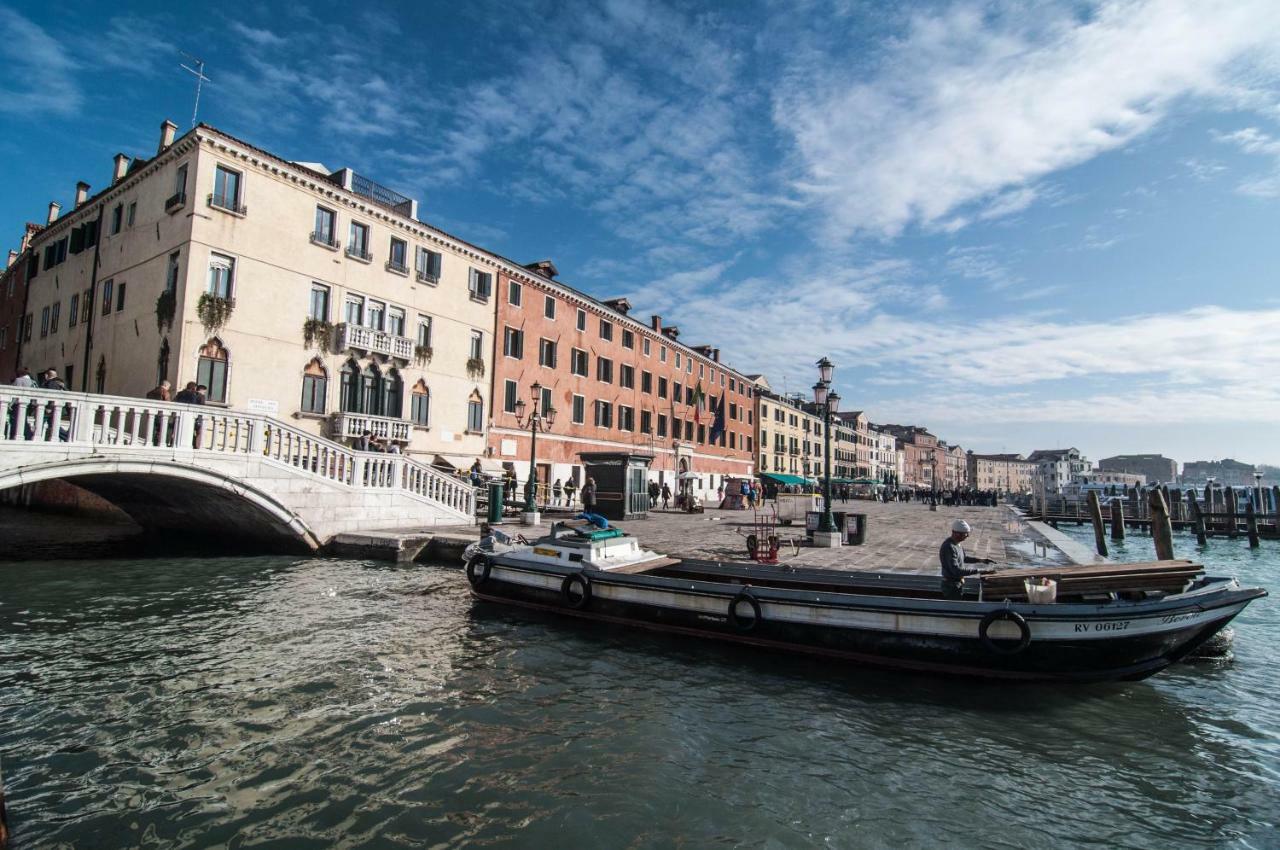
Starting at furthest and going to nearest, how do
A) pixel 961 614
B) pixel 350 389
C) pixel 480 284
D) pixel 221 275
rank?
1. pixel 480 284
2. pixel 350 389
3. pixel 221 275
4. pixel 961 614

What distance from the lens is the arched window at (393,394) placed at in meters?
24.0

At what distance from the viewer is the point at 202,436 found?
547 inches

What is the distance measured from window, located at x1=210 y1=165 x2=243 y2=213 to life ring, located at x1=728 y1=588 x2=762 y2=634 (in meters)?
19.6

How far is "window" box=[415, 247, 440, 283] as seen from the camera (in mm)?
25906

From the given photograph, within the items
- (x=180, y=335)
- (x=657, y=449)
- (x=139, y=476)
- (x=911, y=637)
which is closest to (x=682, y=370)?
(x=657, y=449)

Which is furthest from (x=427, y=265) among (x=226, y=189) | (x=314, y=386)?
(x=226, y=189)

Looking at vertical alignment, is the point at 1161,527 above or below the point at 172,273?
below

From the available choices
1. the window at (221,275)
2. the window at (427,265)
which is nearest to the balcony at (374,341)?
the window at (427,265)

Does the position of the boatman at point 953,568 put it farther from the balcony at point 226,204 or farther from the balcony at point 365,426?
the balcony at point 226,204

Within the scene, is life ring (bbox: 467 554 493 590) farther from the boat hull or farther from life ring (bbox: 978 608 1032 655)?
life ring (bbox: 978 608 1032 655)

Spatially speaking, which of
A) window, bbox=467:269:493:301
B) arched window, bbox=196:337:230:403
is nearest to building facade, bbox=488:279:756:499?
window, bbox=467:269:493:301

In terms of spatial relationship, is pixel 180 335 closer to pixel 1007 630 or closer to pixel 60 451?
pixel 60 451

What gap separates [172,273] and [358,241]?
6.25m

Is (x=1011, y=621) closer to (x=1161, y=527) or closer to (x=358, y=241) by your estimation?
(x=1161, y=527)
